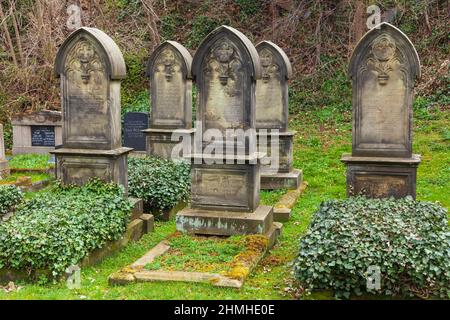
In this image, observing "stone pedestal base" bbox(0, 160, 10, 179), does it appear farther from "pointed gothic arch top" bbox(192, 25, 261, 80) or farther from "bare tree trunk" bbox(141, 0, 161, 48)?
"bare tree trunk" bbox(141, 0, 161, 48)

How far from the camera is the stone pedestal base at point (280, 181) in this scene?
12.3 metres

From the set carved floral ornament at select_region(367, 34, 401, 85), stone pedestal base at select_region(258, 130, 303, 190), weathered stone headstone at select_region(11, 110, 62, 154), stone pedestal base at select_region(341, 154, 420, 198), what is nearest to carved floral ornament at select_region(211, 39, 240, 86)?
carved floral ornament at select_region(367, 34, 401, 85)

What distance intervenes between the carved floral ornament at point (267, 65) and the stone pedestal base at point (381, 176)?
12.6ft

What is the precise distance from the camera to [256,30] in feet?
77.0

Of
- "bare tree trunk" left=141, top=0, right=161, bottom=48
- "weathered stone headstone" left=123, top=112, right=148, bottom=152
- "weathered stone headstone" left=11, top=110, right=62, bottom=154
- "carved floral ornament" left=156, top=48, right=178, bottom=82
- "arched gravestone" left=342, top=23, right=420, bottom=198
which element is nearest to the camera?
"arched gravestone" left=342, top=23, right=420, bottom=198

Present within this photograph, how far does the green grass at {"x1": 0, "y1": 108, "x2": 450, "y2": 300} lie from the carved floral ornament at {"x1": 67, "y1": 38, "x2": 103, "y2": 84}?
283cm

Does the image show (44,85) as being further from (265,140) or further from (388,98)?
(388,98)

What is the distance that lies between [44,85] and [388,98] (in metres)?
15.6

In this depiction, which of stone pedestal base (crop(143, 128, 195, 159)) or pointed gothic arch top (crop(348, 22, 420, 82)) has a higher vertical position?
pointed gothic arch top (crop(348, 22, 420, 82))

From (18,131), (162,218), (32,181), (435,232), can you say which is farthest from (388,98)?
(18,131)

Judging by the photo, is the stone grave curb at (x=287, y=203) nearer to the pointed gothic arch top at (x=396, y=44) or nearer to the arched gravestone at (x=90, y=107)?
the arched gravestone at (x=90, y=107)

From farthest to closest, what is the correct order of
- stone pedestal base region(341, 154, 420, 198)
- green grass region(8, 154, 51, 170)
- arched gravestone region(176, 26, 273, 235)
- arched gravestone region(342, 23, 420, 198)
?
green grass region(8, 154, 51, 170) → stone pedestal base region(341, 154, 420, 198) → arched gravestone region(342, 23, 420, 198) → arched gravestone region(176, 26, 273, 235)

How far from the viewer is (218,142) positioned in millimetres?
8703

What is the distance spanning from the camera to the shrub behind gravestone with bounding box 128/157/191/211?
10195mm
